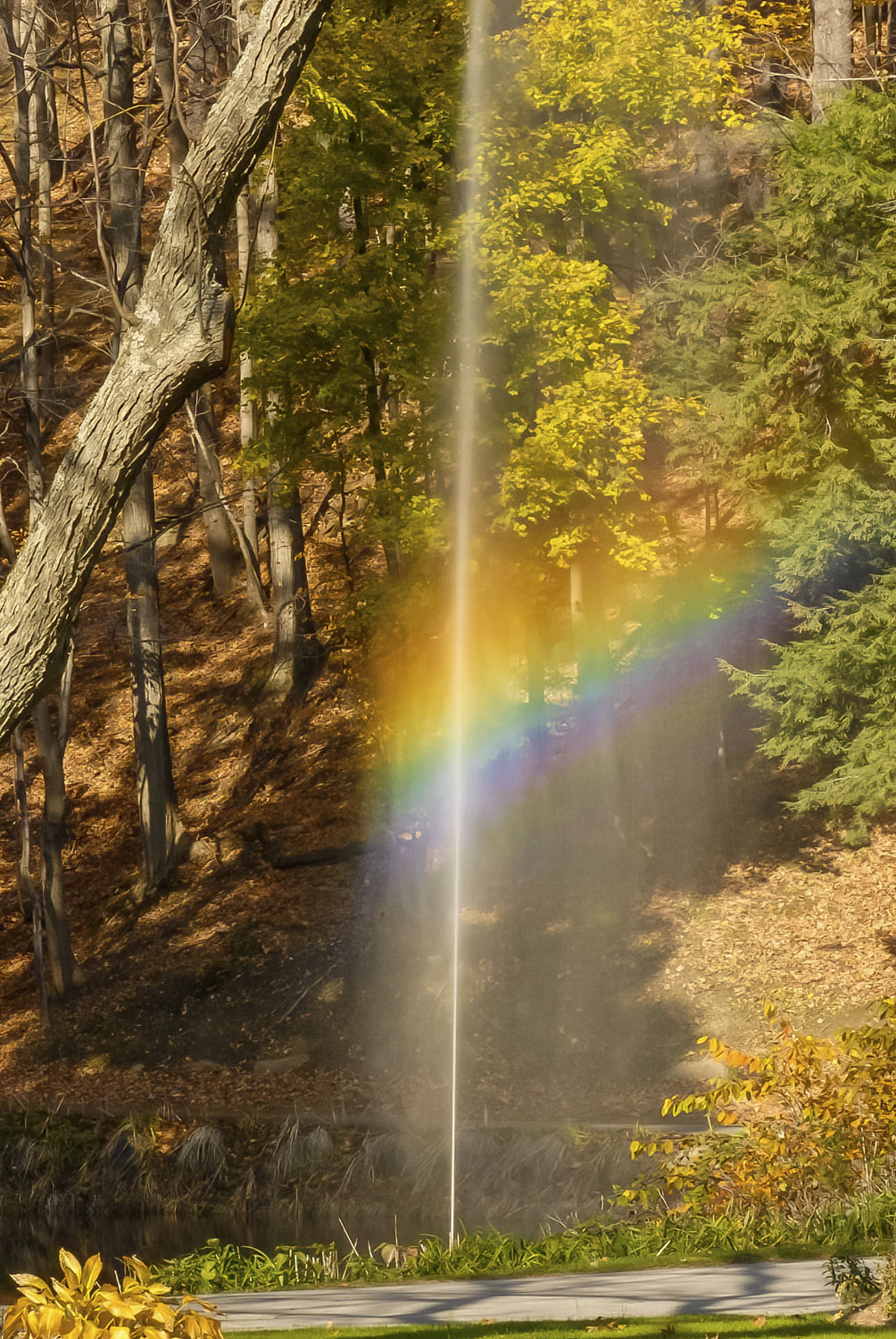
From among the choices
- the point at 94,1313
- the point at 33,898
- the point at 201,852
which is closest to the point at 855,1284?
the point at 94,1313

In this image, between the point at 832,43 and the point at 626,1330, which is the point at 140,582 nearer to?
the point at 832,43

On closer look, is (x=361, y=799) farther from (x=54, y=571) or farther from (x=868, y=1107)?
(x=54, y=571)

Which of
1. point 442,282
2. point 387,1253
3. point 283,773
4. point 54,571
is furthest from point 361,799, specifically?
point 54,571

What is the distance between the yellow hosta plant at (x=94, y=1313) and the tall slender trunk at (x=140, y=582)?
504 inches

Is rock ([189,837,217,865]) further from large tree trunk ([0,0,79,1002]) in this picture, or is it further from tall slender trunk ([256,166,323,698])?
tall slender trunk ([256,166,323,698])

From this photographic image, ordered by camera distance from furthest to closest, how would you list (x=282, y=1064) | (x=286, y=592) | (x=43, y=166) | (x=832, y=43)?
(x=286, y=592), (x=832, y=43), (x=43, y=166), (x=282, y=1064)

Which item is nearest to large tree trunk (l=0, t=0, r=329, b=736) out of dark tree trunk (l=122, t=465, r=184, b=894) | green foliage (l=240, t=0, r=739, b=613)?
green foliage (l=240, t=0, r=739, b=613)

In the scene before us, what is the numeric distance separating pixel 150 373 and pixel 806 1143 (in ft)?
21.3

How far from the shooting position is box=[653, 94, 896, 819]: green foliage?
15.6m

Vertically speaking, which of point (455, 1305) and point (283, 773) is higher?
point (283, 773)

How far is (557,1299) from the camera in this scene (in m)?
7.00

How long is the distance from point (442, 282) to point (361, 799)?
23.7 feet

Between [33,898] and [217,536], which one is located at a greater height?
[217,536]

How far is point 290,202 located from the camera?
15.6 meters
